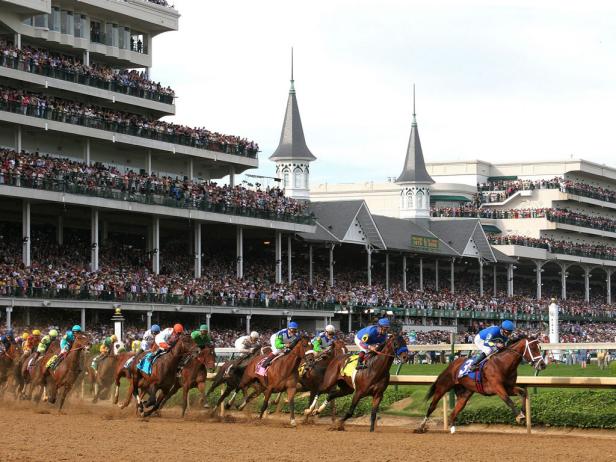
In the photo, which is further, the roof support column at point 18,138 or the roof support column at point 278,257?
the roof support column at point 278,257

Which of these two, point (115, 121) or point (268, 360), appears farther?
point (115, 121)

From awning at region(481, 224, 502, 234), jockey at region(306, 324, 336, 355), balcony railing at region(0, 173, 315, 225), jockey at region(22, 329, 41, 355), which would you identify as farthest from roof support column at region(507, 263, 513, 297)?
jockey at region(306, 324, 336, 355)

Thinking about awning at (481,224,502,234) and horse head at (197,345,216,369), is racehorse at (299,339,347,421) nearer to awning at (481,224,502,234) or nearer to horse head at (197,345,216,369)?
horse head at (197,345,216,369)

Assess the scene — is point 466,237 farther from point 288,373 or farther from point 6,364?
point 288,373

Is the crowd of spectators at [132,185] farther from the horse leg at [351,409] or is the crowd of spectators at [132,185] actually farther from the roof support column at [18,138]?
the horse leg at [351,409]

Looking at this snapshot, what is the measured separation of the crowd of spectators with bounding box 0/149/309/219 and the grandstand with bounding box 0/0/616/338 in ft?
0.22

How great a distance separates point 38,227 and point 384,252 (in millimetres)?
21264

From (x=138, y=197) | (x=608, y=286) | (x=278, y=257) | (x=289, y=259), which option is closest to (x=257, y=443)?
(x=138, y=197)

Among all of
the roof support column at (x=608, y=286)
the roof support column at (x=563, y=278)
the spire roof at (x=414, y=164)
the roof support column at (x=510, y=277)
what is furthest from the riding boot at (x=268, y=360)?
the roof support column at (x=608, y=286)

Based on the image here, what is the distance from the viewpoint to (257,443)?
17875 mm

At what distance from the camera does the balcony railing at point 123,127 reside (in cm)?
4447

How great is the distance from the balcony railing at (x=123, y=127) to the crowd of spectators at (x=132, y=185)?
146 cm

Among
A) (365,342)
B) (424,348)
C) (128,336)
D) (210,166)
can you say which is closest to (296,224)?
(210,166)

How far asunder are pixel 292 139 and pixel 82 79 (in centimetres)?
1910
